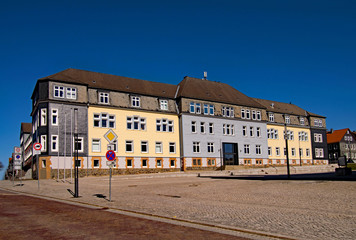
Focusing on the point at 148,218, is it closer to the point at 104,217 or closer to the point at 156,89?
the point at 104,217

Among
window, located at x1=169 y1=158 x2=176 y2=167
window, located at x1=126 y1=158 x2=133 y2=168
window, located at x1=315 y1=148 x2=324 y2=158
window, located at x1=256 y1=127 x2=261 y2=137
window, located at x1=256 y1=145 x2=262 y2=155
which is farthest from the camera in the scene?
window, located at x1=315 y1=148 x2=324 y2=158

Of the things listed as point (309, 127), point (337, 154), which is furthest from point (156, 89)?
point (337, 154)

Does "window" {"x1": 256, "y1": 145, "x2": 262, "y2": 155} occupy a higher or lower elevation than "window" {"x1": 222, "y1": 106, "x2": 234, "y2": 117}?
lower

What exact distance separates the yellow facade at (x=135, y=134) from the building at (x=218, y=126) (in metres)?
1.84

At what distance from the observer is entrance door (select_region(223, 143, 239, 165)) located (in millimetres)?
55031

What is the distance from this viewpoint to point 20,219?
9867 mm

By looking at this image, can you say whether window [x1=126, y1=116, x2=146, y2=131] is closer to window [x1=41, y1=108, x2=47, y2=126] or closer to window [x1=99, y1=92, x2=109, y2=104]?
window [x1=99, y1=92, x2=109, y2=104]

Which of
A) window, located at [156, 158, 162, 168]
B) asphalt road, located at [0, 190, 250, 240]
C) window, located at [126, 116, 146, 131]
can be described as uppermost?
window, located at [126, 116, 146, 131]

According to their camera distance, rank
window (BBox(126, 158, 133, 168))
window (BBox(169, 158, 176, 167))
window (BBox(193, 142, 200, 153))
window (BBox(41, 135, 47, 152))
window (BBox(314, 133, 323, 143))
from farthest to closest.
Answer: window (BBox(314, 133, 323, 143)) → window (BBox(193, 142, 200, 153)) → window (BBox(169, 158, 176, 167)) → window (BBox(126, 158, 133, 168)) → window (BBox(41, 135, 47, 152))

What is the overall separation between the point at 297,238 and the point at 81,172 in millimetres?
36679

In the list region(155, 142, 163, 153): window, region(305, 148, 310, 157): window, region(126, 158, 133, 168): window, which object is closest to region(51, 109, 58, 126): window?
region(126, 158, 133, 168): window

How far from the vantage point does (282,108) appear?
70.2m

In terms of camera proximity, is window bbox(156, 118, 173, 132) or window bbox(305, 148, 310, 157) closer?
window bbox(156, 118, 173, 132)

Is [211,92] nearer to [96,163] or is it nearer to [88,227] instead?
[96,163]
